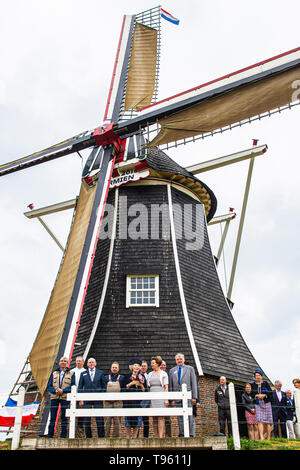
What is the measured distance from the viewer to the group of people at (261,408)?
8.33 metres

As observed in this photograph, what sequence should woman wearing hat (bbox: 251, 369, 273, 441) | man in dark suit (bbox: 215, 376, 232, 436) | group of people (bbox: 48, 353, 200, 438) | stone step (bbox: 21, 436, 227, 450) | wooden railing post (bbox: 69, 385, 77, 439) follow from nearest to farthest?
1. stone step (bbox: 21, 436, 227, 450)
2. wooden railing post (bbox: 69, 385, 77, 439)
3. group of people (bbox: 48, 353, 200, 438)
4. woman wearing hat (bbox: 251, 369, 273, 441)
5. man in dark suit (bbox: 215, 376, 232, 436)

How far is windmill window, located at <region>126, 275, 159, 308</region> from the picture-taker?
39.7ft

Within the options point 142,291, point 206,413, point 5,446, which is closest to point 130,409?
point 5,446

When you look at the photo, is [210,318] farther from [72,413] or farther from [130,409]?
[72,413]

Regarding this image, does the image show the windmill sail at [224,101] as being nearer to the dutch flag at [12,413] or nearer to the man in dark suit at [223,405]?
the man in dark suit at [223,405]

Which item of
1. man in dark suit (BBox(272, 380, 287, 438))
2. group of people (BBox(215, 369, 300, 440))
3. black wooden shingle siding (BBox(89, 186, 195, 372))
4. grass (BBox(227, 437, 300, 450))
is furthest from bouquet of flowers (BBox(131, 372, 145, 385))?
black wooden shingle siding (BBox(89, 186, 195, 372))

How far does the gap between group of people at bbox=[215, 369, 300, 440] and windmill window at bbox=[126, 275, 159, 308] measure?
3.75 metres

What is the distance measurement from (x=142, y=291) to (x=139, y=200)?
9.18 feet

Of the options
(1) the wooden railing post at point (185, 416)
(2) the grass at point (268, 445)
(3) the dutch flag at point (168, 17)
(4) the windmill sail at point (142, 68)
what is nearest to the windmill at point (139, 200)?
(4) the windmill sail at point (142, 68)

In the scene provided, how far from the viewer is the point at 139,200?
1370 cm

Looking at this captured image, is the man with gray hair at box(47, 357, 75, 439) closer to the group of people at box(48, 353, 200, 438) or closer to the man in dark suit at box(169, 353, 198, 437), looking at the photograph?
the group of people at box(48, 353, 200, 438)

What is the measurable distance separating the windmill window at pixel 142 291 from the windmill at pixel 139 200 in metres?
0.03
